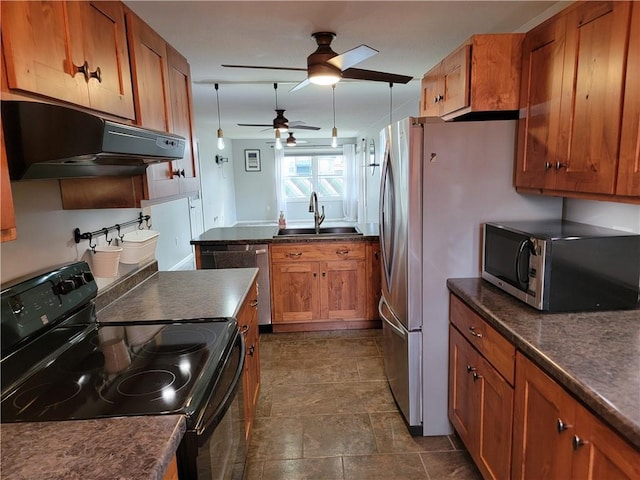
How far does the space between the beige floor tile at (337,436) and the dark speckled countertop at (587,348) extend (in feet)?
3.26

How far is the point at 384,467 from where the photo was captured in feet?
6.54

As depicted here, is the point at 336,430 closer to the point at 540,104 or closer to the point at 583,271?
the point at 583,271

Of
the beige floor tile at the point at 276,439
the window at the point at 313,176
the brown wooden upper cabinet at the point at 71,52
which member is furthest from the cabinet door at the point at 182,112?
the window at the point at 313,176

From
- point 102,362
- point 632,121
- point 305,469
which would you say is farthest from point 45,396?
point 632,121

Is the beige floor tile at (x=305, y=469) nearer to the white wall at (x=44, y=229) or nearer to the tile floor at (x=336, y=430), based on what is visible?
the tile floor at (x=336, y=430)

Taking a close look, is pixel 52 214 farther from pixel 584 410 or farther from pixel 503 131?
pixel 503 131

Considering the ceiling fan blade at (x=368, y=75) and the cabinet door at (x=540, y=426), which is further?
the ceiling fan blade at (x=368, y=75)

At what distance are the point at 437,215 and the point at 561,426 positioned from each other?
109cm

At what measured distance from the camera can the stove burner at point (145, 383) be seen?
1146 millimetres

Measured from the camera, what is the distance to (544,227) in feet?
5.93

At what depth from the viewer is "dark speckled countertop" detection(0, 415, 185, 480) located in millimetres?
827

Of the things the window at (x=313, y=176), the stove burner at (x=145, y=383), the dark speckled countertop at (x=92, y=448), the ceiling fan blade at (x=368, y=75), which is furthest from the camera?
the window at (x=313, y=176)

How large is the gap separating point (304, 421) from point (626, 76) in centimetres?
220

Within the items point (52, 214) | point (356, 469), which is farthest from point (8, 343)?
point (356, 469)
